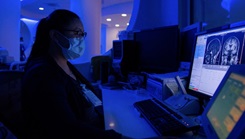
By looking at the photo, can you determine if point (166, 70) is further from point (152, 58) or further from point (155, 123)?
point (155, 123)

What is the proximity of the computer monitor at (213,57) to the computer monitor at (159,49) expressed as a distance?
1.67 ft

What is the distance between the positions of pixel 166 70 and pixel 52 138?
3.90 feet

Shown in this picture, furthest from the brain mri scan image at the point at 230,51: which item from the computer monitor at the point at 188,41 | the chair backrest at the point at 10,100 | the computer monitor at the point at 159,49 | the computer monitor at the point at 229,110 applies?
the chair backrest at the point at 10,100

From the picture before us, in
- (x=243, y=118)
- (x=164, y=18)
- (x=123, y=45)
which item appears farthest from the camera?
(x=164, y=18)

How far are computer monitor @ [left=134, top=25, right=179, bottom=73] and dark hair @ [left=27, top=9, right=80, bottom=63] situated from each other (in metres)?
0.89

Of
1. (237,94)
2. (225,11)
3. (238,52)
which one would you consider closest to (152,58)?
(225,11)

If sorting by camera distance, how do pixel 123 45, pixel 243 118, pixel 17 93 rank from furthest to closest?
1. pixel 123 45
2. pixel 17 93
3. pixel 243 118

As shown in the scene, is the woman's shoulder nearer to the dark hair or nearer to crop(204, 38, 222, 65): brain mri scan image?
the dark hair

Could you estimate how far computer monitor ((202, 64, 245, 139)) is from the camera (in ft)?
1.39

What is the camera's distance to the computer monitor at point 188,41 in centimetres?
153

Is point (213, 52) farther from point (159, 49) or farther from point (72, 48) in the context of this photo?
point (159, 49)

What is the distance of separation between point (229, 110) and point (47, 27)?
0.99m

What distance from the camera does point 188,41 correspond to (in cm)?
164

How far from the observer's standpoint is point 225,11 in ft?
6.16
